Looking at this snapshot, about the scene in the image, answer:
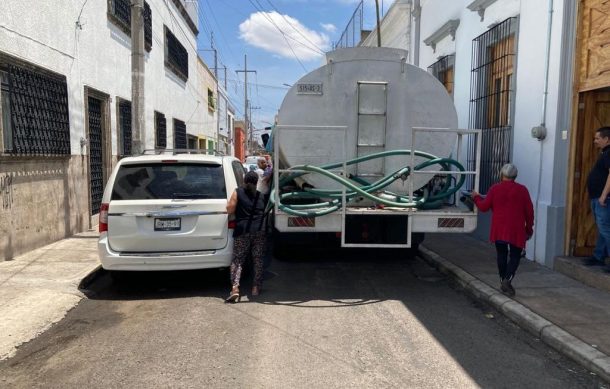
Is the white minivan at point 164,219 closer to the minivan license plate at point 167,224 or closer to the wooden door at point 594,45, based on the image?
the minivan license plate at point 167,224

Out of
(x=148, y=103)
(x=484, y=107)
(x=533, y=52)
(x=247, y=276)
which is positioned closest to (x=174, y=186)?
(x=247, y=276)

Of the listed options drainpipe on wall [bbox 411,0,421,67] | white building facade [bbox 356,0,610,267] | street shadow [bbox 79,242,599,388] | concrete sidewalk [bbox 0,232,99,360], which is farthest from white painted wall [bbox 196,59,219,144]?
street shadow [bbox 79,242,599,388]

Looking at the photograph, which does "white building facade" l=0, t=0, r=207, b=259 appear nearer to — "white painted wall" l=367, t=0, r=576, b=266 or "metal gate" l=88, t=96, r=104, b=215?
"metal gate" l=88, t=96, r=104, b=215

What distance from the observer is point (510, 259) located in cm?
581

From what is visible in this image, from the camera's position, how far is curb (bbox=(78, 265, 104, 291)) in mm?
6492

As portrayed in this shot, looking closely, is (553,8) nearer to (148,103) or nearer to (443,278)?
(443,278)

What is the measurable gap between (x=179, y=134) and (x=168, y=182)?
15.7m

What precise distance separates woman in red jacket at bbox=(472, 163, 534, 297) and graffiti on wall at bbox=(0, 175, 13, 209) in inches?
262

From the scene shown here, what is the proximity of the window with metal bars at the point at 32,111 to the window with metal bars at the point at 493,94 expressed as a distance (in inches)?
313

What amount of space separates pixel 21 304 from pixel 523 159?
739 cm

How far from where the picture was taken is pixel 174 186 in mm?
6047

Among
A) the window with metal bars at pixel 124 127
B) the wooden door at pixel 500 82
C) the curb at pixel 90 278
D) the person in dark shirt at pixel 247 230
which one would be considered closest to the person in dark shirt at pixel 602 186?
the wooden door at pixel 500 82

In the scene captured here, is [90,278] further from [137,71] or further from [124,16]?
[124,16]

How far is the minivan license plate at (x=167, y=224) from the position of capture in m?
5.89
